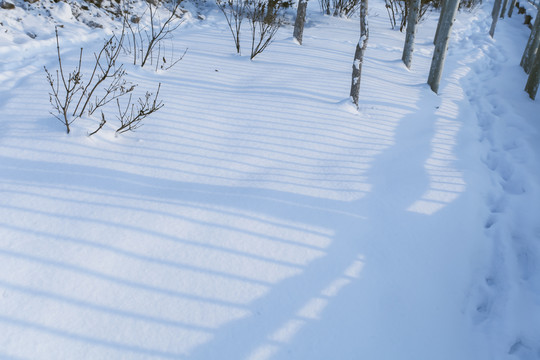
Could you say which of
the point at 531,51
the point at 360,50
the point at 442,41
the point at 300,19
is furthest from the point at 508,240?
the point at 531,51

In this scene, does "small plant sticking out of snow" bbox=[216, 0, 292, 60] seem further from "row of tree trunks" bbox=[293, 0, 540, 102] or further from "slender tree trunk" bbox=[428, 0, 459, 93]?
"slender tree trunk" bbox=[428, 0, 459, 93]

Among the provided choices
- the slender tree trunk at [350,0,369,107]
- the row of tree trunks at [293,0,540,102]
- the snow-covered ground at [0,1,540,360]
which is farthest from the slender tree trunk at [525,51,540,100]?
the slender tree trunk at [350,0,369,107]

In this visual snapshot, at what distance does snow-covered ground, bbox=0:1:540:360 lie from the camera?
176 centimetres

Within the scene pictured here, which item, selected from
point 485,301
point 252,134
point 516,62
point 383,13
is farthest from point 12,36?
point 383,13

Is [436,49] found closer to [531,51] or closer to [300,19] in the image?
[300,19]

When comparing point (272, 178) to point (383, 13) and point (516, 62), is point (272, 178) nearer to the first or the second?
point (516, 62)

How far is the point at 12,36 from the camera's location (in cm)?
576

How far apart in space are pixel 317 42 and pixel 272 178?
21.2 ft

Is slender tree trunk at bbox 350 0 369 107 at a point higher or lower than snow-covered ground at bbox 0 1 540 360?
higher

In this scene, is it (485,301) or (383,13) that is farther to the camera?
(383,13)

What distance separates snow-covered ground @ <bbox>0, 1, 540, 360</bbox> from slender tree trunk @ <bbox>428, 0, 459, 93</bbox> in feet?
4.81

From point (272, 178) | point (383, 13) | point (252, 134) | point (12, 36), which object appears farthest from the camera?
point (383, 13)

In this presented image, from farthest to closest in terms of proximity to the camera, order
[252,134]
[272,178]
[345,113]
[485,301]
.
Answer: [345,113]
[252,134]
[272,178]
[485,301]

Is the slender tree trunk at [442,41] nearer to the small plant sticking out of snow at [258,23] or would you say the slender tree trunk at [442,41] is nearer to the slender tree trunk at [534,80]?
the slender tree trunk at [534,80]
